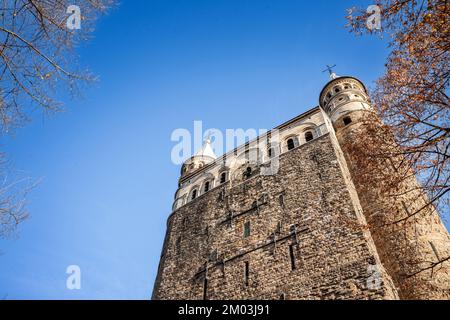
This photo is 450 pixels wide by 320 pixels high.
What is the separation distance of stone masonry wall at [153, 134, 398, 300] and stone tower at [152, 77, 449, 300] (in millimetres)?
41

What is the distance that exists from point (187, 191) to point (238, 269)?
9.17 meters

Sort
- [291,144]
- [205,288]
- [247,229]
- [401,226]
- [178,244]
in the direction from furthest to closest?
[291,144], [178,244], [247,229], [205,288], [401,226]

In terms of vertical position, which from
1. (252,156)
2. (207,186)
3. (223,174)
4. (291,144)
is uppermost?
(252,156)

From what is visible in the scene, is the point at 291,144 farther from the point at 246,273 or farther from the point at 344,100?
the point at 246,273

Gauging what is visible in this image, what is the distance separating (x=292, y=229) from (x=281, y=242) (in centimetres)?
70

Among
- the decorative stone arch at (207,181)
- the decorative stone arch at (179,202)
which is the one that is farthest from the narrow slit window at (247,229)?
the decorative stone arch at (179,202)

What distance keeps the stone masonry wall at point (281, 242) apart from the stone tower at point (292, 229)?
0.04 metres

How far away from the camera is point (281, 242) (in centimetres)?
1324

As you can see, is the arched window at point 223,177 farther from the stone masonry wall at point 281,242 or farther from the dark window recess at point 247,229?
the dark window recess at point 247,229

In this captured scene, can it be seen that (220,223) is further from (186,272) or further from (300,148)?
(300,148)

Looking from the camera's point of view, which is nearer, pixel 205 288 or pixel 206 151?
pixel 205 288

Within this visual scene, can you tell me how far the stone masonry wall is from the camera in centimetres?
1094

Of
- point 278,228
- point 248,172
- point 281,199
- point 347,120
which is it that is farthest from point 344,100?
point 278,228

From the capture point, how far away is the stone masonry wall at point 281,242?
10938mm
